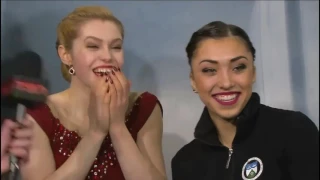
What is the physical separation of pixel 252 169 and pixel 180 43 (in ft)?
1.25

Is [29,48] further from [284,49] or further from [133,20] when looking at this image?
[284,49]

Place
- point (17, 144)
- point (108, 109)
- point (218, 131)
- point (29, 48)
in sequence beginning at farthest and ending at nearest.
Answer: point (29, 48), point (218, 131), point (108, 109), point (17, 144)

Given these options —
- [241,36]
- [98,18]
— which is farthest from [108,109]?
[241,36]

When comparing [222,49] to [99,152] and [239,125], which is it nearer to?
[239,125]

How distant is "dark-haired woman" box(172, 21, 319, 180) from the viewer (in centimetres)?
78

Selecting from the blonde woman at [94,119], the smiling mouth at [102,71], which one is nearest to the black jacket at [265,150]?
the blonde woman at [94,119]

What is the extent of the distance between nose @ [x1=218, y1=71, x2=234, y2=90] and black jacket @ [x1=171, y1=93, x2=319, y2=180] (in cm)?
6

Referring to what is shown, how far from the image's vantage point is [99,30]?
2.59 ft

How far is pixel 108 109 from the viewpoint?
73 centimetres

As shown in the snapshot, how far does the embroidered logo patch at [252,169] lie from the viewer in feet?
2.56

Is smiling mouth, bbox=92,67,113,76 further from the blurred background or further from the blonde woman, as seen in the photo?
the blurred background

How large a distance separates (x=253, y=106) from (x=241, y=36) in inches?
5.0

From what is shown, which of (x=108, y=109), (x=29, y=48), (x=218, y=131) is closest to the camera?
(x=108, y=109)

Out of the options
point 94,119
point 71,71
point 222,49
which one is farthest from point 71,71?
point 222,49
